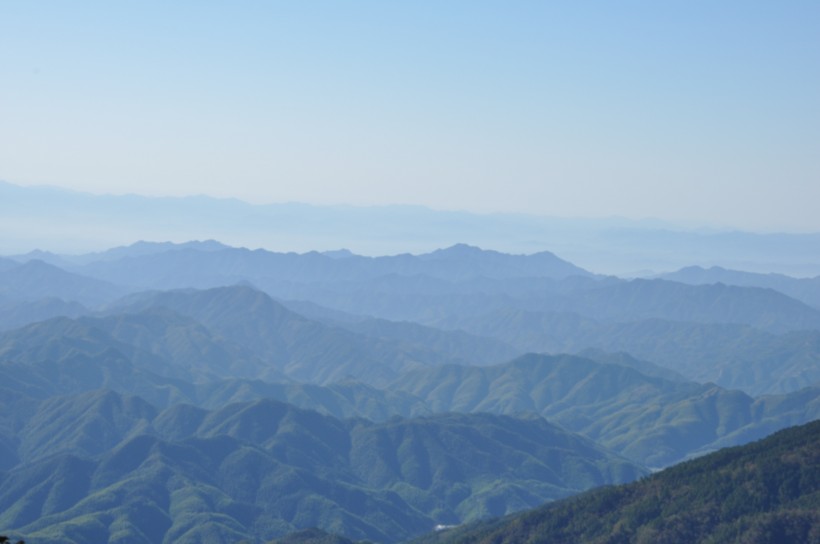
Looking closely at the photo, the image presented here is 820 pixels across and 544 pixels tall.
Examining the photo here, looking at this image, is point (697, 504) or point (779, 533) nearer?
point (779, 533)

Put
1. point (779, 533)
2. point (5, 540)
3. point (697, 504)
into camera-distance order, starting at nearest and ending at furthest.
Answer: point (5, 540) → point (779, 533) → point (697, 504)

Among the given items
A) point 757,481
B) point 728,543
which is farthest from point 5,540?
point 757,481

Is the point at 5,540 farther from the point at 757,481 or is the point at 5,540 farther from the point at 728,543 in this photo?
the point at 757,481

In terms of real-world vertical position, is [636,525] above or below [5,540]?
below

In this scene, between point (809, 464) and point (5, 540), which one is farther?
point (809, 464)

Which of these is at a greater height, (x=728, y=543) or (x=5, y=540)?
(x=5, y=540)

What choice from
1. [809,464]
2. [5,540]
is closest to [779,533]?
[809,464]

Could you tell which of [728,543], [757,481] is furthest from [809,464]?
[728,543]

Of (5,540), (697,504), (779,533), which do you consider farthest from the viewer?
(697,504)

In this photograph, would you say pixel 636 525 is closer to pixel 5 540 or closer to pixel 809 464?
pixel 809 464
